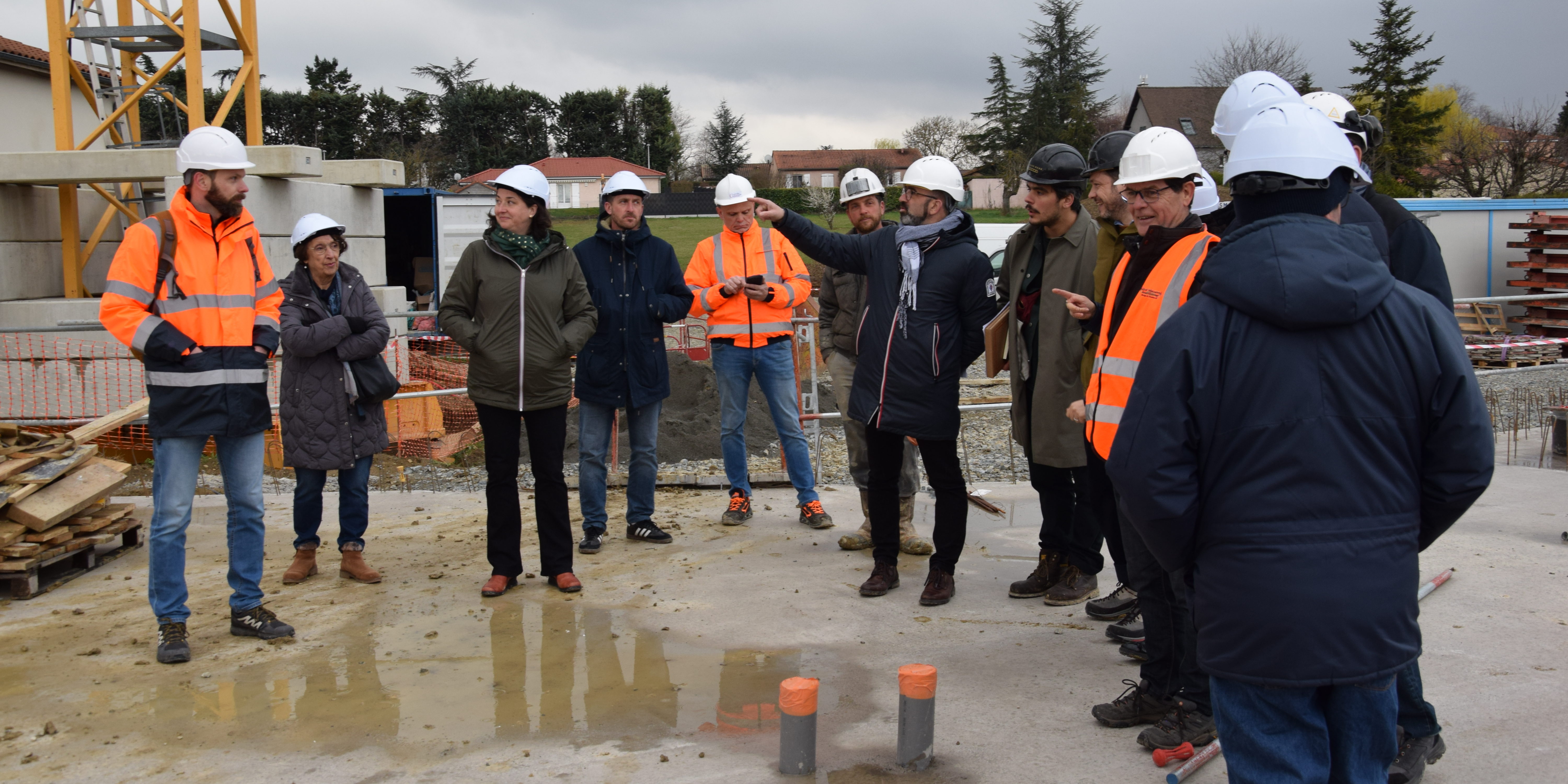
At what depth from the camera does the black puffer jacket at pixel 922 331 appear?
16.5 feet

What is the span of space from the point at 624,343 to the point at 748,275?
943 millimetres

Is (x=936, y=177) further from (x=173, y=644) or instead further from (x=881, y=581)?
(x=173, y=644)

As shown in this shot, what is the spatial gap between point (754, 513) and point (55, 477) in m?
3.87

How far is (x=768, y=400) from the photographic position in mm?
6844

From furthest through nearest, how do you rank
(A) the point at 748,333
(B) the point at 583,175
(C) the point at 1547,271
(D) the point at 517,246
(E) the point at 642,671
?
1. (B) the point at 583,175
2. (C) the point at 1547,271
3. (A) the point at 748,333
4. (D) the point at 517,246
5. (E) the point at 642,671

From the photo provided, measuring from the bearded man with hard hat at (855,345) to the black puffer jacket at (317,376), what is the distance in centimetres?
251

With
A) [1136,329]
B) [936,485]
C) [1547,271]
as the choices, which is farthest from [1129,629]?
[1547,271]

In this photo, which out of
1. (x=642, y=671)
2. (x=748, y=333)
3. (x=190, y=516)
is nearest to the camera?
(x=642, y=671)

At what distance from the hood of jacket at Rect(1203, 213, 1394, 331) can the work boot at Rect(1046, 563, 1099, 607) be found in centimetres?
321

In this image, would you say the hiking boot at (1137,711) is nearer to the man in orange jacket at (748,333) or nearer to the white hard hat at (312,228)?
the man in orange jacket at (748,333)

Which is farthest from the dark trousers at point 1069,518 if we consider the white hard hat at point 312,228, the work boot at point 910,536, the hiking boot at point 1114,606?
the white hard hat at point 312,228

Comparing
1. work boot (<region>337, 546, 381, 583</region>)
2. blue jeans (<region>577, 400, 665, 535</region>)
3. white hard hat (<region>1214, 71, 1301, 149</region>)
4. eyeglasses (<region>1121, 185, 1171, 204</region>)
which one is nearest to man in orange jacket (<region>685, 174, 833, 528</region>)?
blue jeans (<region>577, 400, 665, 535</region>)

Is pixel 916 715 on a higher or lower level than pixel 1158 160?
lower

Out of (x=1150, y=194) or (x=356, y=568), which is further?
(x=356, y=568)
